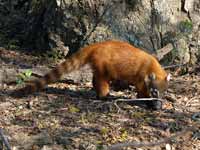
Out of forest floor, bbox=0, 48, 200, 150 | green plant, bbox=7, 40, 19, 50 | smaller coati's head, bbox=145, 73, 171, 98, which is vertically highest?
green plant, bbox=7, 40, 19, 50

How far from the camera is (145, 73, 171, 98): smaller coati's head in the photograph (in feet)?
21.8

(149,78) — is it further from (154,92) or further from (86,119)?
(86,119)

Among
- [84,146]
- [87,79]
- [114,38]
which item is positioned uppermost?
[114,38]

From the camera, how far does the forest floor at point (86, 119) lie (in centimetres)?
557

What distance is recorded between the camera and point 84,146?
547cm

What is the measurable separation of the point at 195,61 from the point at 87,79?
170 cm

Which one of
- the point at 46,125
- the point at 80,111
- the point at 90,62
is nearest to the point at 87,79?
the point at 90,62

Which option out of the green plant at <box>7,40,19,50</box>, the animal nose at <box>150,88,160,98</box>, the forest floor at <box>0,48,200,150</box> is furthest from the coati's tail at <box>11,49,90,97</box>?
the green plant at <box>7,40,19,50</box>

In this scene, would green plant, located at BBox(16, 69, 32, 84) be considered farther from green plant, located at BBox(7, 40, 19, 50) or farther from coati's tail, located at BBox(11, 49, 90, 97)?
green plant, located at BBox(7, 40, 19, 50)

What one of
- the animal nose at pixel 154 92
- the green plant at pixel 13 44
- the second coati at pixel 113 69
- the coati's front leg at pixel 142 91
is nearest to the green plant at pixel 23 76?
the second coati at pixel 113 69

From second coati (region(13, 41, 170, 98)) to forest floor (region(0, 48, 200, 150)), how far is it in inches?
7.5

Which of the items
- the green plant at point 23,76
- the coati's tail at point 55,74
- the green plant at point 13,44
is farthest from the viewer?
the green plant at point 13,44

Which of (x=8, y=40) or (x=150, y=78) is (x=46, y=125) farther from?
(x=8, y=40)

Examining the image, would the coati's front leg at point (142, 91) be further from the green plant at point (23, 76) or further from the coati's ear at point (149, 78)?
the green plant at point (23, 76)
